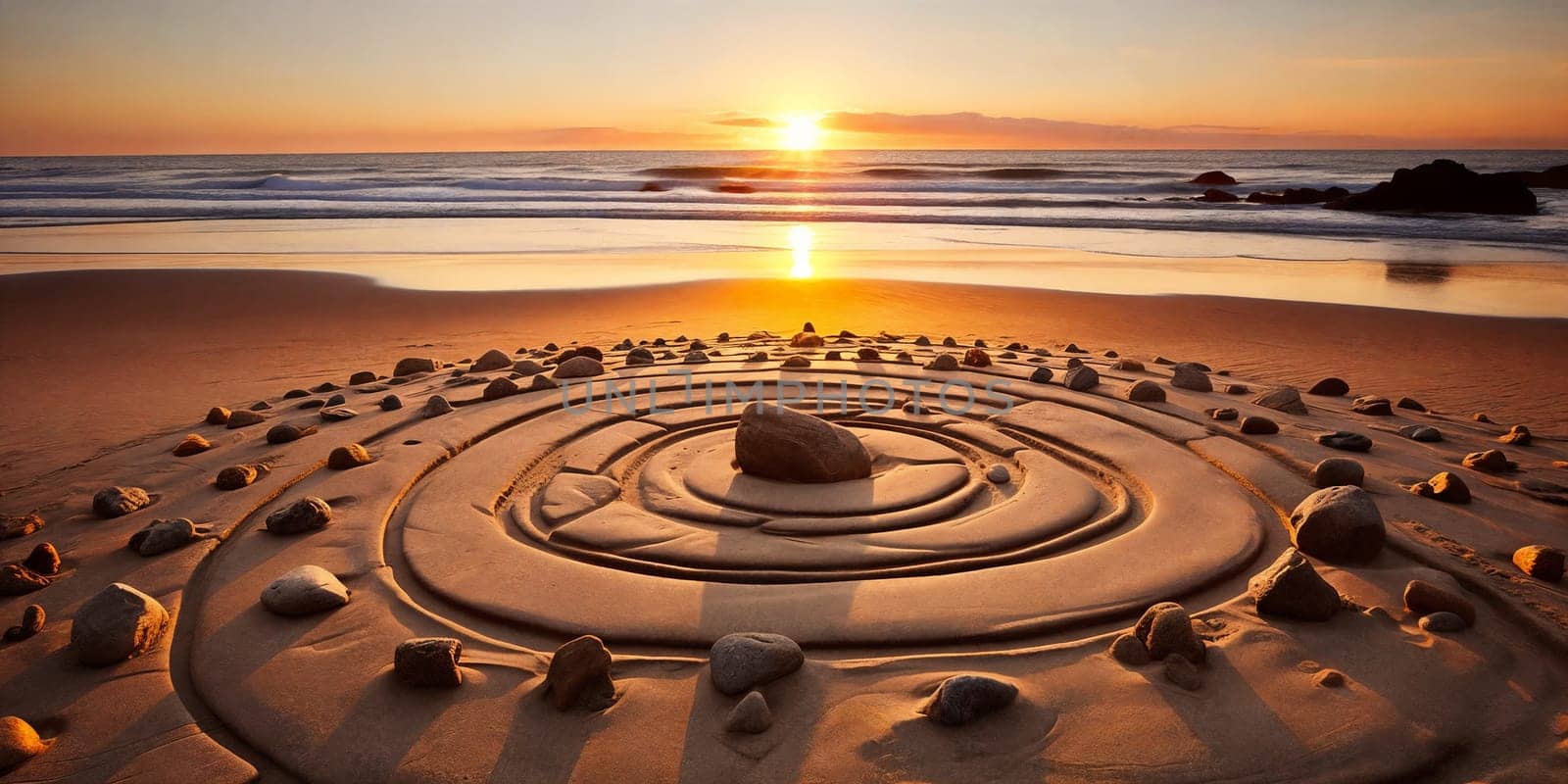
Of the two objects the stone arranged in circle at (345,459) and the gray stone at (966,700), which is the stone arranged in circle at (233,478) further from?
the gray stone at (966,700)

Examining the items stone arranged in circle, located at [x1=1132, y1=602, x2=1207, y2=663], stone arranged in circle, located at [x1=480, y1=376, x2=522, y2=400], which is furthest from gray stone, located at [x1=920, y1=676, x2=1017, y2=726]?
stone arranged in circle, located at [x1=480, y1=376, x2=522, y2=400]

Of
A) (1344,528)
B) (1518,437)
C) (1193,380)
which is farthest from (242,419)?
(1518,437)

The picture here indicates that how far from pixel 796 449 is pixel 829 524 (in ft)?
2.06

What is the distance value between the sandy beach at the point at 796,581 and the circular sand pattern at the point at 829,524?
0.08ft

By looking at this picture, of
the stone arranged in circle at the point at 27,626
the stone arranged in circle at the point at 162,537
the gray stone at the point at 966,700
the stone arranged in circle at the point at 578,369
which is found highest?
the stone arranged in circle at the point at 578,369

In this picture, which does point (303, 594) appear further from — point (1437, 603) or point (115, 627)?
point (1437, 603)

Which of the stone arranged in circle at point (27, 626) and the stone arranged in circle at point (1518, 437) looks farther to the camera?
the stone arranged in circle at point (1518, 437)

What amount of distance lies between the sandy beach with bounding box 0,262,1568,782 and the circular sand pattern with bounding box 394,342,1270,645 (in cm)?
2

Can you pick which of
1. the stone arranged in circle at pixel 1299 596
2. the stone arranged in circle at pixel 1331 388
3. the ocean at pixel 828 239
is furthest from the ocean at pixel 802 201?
the stone arranged in circle at pixel 1299 596

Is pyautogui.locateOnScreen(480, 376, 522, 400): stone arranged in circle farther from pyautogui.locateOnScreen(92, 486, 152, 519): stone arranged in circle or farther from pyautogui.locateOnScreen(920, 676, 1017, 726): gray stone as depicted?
pyautogui.locateOnScreen(920, 676, 1017, 726): gray stone

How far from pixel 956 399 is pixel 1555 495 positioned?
3.40 meters

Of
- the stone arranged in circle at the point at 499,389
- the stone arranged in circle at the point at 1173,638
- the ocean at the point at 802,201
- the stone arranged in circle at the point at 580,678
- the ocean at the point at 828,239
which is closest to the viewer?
the stone arranged in circle at the point at 580,678

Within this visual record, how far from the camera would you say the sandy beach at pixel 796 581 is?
257 cm

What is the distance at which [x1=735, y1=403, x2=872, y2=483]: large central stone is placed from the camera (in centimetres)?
466
